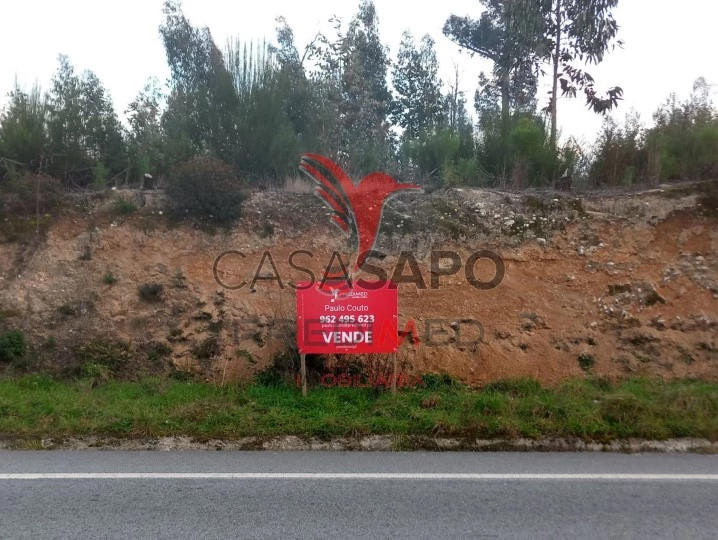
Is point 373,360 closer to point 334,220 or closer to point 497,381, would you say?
point 497,381

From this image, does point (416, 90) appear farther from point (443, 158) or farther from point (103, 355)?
point (103, 355)

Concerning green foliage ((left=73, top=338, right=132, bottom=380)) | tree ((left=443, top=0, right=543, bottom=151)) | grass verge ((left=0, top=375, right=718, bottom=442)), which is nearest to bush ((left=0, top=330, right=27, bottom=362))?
green foliage ((left=73, top=338, right=132, bottom=380))

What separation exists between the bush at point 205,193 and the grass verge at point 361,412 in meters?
3.75

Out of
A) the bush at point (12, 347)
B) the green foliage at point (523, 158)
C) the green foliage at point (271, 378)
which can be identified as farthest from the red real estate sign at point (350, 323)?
the green foliage at point (523, 158)

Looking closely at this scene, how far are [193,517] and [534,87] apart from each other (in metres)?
15.5

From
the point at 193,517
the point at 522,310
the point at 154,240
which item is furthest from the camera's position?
the point at 154,240

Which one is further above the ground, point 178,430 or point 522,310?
point 522,310

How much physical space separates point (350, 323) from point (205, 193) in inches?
172

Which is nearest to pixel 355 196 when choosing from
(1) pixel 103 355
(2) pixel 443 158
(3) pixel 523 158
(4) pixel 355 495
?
(2) pixel 443 158

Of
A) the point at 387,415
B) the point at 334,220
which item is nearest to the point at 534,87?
the point at 334,220

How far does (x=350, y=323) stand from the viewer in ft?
26.1

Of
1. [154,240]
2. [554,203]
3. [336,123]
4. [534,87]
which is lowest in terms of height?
[154,240]

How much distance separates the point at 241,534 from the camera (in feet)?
14.3

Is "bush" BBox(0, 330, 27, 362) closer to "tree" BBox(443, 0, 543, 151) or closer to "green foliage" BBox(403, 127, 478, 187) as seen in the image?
"green foliage" BBox(403, 127, 478, 187)
